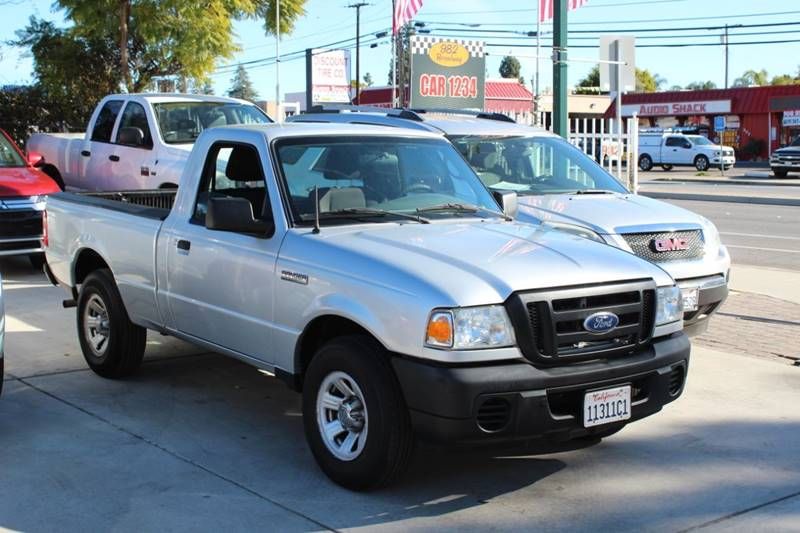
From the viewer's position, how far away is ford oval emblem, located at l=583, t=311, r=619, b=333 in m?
4.94

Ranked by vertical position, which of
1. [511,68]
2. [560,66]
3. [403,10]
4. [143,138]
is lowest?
[143,138]

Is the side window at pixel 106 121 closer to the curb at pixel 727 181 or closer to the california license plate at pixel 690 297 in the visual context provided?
the california license plate at pixel 690 297

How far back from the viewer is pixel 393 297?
191 inches

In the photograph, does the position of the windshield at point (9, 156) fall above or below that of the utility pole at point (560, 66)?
below

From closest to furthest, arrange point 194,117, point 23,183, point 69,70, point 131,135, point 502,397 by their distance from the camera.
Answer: point 502,397, point 23,183, point 131,135, point 194,117, point 69,70

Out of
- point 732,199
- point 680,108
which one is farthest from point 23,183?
point 680,108

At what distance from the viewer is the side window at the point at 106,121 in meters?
13.7

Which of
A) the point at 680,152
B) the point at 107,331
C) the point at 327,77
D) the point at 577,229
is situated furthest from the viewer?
the point at 680,152

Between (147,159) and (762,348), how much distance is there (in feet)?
25.9

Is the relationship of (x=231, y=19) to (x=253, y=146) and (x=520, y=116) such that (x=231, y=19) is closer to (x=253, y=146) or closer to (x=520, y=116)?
(x=520, y=116)

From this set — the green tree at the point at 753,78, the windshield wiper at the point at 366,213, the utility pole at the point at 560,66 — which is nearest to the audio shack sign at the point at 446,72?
the utility pole at the point at 560,66

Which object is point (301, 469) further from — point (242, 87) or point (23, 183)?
A: point (242, 87)

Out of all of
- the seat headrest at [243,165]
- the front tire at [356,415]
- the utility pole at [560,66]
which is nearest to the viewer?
the front tire at [356,415]

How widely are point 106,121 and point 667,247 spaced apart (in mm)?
8606
